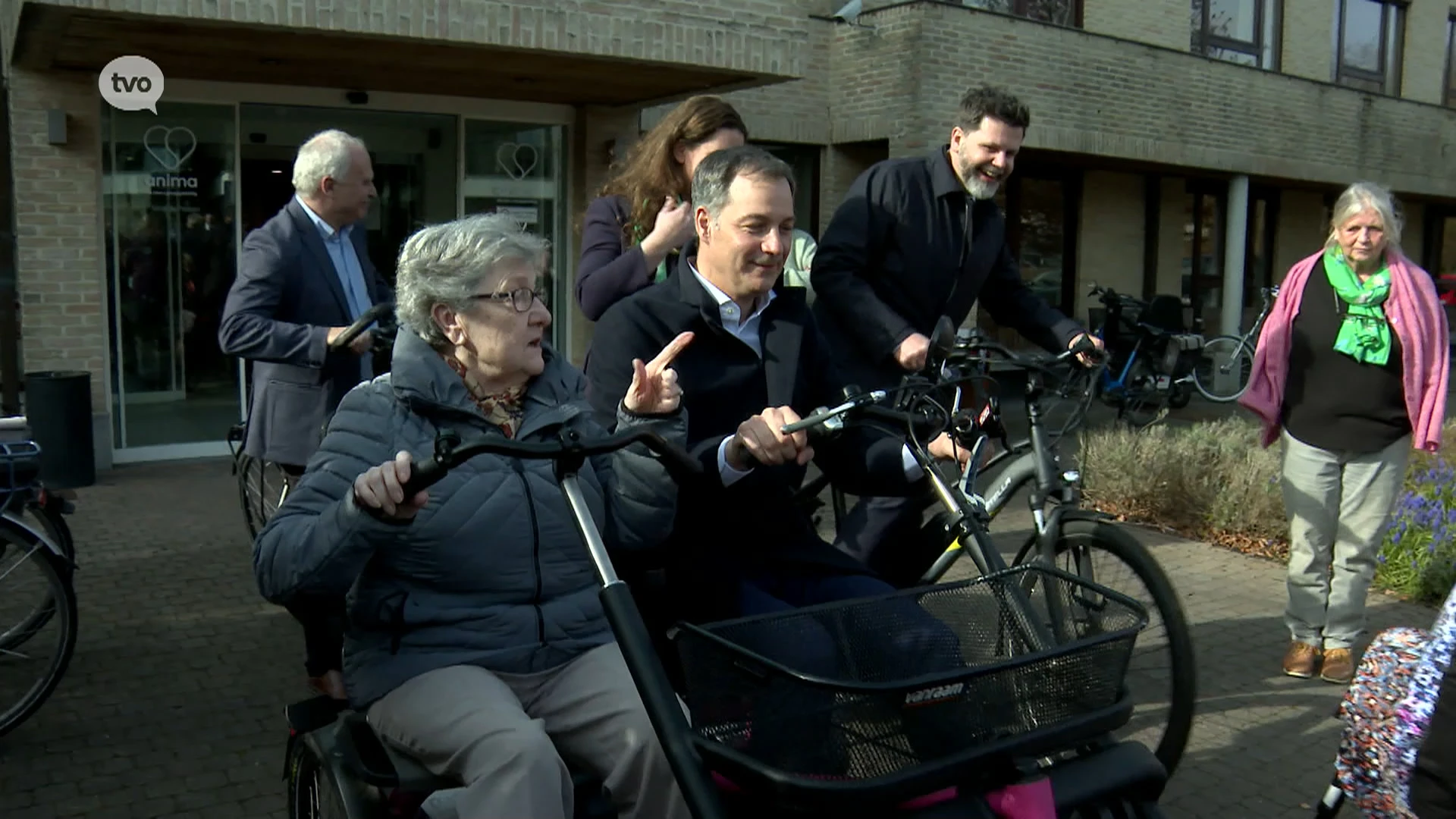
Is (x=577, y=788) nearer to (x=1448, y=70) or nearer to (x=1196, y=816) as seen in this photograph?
(x=1196, y=816)

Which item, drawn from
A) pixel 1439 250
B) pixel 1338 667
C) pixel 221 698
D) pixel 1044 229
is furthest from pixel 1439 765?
pixel 1439 250

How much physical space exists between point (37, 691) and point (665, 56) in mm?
6183

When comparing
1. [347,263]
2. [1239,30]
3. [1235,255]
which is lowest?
[347,263]

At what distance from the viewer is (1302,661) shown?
5.31 meters

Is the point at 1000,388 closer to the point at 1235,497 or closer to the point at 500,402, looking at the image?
the point at 500,402

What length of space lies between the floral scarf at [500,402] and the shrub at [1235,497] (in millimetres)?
5539

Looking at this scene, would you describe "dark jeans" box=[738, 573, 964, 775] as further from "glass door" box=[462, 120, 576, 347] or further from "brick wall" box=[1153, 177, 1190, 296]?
"brick wall" box=[1153, 177, 1190, 296]

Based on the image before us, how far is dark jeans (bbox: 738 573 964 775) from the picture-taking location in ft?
6.57

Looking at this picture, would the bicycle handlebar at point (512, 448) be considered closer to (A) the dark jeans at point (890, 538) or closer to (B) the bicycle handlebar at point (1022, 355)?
(B) the bicycle handlebar at point (1022, 355)

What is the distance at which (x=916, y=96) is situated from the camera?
42.9 ft

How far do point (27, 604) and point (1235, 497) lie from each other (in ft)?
20.7

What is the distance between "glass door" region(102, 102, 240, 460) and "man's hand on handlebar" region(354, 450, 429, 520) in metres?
8.67

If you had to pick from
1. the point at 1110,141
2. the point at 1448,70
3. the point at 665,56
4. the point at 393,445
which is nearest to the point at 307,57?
the point at 665,56

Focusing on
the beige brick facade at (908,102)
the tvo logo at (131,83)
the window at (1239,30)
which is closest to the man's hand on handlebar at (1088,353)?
the beige brick facade at (908,102)
